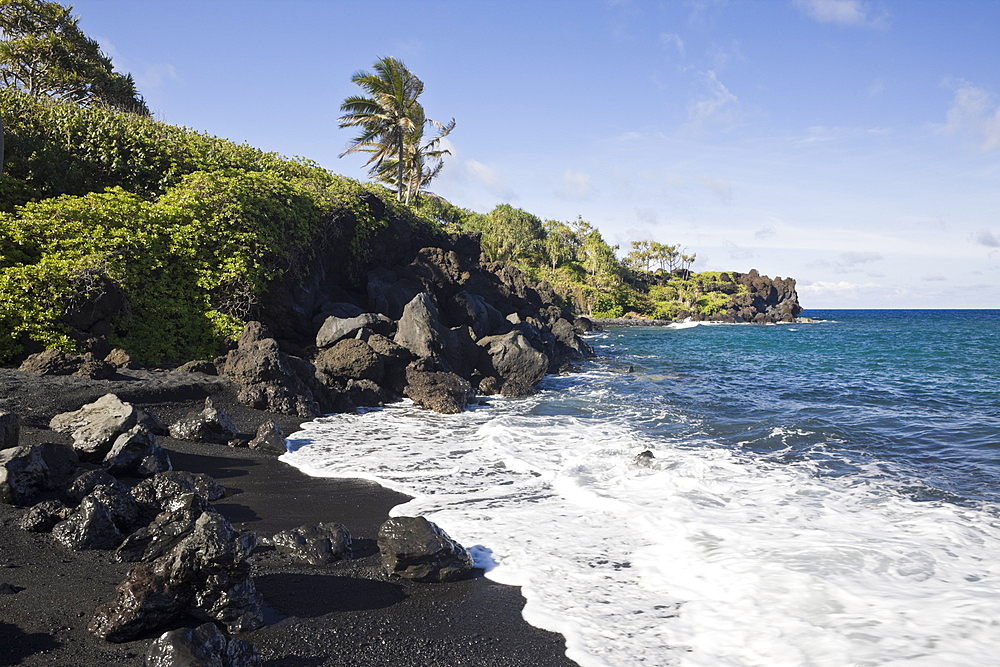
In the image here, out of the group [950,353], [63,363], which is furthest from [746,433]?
[950,353]

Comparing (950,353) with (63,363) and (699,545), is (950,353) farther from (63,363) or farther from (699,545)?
(63,363)

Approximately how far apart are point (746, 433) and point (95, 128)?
19.2 m

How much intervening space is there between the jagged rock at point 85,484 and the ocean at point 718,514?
2.99 m

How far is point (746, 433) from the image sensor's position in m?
12.5

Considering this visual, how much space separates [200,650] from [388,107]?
101ft

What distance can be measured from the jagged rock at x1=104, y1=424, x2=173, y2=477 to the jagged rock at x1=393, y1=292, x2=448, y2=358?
886cm

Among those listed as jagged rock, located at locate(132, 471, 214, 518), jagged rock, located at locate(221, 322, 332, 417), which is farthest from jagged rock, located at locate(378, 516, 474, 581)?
jagged rock, located at locate(221, 322, 332, 417)

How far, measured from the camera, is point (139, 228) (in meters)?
13.6

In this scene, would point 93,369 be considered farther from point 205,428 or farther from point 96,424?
point 96,424

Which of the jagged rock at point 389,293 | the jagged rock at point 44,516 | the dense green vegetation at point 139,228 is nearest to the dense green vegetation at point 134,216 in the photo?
the dense green vegetation at point 139,228

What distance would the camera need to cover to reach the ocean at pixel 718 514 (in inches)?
184

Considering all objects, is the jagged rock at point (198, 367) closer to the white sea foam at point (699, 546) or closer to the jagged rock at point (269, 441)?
Result: the white sea foam at point (699, 546)

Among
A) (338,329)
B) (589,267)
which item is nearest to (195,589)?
(338,329)

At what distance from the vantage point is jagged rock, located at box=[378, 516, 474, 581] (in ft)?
16.9
